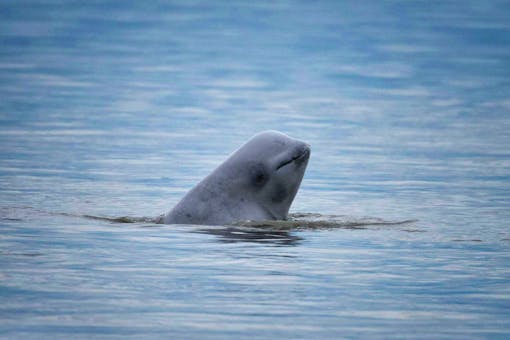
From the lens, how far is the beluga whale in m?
21.5

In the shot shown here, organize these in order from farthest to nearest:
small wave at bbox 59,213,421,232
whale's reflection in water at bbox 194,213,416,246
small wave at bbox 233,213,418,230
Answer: small wave at bbox 59,213,421,232 → small wave at bbox 233,213,418,230 → whale's reflection in water at bbox 194,213,416,246

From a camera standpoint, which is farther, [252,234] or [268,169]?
[268,169]

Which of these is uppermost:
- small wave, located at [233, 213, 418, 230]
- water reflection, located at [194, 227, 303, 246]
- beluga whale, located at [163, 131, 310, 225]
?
beluga whale, located at [163, 131, 310, 225]

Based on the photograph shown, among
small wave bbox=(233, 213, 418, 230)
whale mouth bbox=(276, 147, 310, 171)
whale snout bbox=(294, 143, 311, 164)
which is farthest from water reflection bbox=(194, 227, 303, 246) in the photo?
whale snout bbox=(294, 143, 311, 164)

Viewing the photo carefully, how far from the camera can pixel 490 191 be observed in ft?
98.2

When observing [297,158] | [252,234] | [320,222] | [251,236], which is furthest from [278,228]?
[320,222]

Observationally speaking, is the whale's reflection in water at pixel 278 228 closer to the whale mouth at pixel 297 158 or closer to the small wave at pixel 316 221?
the small wave at pixel 316 221

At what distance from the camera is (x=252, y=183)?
70.7 feet

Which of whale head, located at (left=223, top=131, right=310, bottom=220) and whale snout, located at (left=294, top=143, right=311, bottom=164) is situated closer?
whale head, located at (left=223, top=131, right=310, bottom=220)

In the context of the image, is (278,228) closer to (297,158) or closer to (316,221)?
(297,158)

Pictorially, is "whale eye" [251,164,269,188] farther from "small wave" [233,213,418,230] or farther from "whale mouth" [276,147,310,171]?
"small wave" [233,213,418,230]

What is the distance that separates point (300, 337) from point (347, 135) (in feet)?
105

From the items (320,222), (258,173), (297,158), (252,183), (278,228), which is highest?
(297,158)

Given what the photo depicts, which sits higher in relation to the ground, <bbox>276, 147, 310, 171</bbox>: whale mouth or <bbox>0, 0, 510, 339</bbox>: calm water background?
<bbox>276, 147, 310, 171</bbox>: whale mouth
